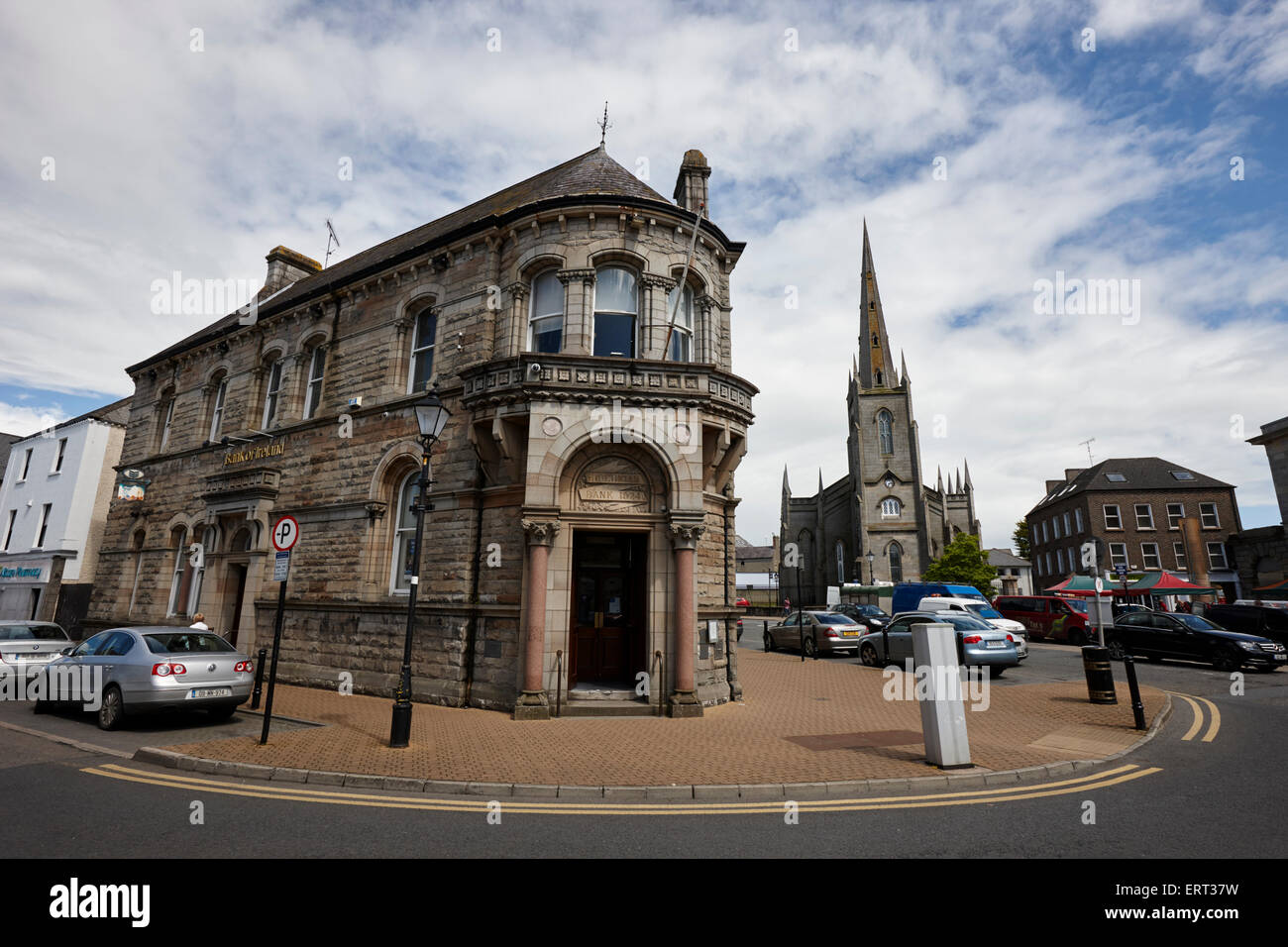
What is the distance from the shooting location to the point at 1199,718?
10047mm

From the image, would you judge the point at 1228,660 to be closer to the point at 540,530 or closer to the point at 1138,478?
the point at 540,530

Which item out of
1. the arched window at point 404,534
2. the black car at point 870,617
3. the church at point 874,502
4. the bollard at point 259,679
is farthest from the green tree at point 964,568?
the bollard at point 259,679

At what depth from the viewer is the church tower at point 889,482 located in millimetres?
55031

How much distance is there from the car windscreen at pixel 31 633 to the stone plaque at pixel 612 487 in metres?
12.7

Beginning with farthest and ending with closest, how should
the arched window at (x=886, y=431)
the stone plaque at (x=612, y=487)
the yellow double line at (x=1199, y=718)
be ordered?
the arched window at (x=886, y=431) → the stone plaque at (x=612, y=487) → the yellow double line at (x=1199, y=718)

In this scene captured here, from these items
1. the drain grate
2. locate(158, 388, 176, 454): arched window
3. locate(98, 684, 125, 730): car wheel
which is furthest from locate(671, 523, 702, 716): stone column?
locate(158, 388, 176, 454): arched window

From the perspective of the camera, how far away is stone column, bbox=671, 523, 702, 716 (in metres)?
10.3

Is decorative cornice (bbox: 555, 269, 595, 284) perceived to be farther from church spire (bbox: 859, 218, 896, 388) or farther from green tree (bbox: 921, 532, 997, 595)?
church spire (bbox: 859, 218, 896, 388)

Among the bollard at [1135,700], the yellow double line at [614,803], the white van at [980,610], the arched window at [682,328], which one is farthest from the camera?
the white van at [980,610]

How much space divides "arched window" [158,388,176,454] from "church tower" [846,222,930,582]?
51605 mm

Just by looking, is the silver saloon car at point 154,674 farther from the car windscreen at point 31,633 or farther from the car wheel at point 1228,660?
the car wheel at point 1228,660

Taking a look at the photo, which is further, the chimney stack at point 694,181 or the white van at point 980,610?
the white van at point 980,610

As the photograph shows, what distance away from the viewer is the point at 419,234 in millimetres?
18953
